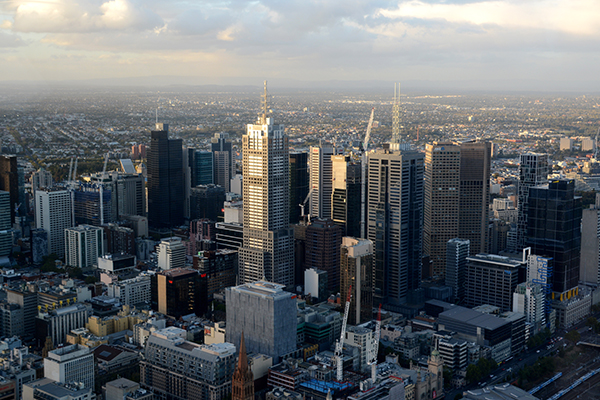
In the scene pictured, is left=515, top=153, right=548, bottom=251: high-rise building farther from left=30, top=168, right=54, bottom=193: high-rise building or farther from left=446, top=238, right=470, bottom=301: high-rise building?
left=30, top=168, right=54, bottom=193: high-rise building

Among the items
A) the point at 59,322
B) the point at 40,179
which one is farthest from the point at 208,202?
the point at 59,322

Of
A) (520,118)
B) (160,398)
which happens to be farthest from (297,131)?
(160,398)

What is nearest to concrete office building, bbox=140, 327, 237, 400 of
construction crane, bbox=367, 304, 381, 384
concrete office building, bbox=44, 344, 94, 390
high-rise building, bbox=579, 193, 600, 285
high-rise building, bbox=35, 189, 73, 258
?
concrete office building, bbox=44, 344, 94, 390

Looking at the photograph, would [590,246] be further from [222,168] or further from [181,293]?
[222,168]

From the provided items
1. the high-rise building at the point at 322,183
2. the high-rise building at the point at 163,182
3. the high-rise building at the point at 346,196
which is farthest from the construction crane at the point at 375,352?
the high-rise building at the point at 163,182

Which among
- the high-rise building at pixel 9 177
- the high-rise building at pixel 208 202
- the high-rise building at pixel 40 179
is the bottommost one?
the high-rise building at pixel 208 202

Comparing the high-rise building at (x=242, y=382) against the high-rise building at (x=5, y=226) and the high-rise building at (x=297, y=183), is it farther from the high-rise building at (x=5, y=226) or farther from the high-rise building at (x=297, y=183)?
the high-rise building at (x=5, y=226)
